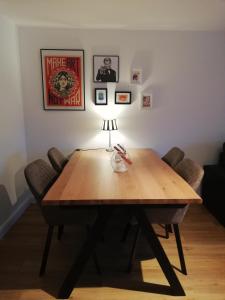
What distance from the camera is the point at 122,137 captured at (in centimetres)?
304

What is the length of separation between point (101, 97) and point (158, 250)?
1958 millimetres

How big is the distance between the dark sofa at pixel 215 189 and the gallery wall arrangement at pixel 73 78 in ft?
3.84

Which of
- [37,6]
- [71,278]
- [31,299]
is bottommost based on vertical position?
[31,299]

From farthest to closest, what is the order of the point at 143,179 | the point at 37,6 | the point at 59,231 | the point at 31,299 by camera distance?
the point at 59,231 < the point at 37,6 < the point at 143,179 < the point at 31,299

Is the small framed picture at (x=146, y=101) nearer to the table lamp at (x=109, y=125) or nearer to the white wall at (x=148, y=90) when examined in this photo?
the white wall at (x=148, y=90)

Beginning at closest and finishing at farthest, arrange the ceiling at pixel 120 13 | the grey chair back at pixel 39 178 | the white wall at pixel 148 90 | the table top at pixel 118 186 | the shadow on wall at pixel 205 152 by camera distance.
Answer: the table top at pixel 118 186, the grey chair back at pixel 39 178, the ceiling at pixel 120 13, the white wall at pixel 148 90, the shadow on wall at pixel 205 152

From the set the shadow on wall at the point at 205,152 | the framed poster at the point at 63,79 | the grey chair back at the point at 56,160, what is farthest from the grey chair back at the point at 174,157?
the framed poster at the point at 63,79

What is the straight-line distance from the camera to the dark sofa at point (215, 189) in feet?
8.48

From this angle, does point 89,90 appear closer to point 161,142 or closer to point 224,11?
point 161,142

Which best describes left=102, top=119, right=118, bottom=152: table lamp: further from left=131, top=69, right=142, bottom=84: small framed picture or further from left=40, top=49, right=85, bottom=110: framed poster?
left=131, top=69, right=142, bottom=84: small framed picture

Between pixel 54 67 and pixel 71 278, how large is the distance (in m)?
2.34

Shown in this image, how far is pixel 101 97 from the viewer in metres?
2.90

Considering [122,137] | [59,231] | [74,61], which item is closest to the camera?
[59,231]

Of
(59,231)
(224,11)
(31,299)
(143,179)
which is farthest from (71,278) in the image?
(224,11)
